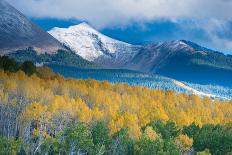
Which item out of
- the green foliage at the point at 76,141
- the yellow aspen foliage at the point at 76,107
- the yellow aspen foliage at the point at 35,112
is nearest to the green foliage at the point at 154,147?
the green foliage at the point at 76,141

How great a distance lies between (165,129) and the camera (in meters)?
136

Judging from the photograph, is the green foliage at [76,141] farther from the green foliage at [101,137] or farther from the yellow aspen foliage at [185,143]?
the yellow aspen foliage at [185,143]

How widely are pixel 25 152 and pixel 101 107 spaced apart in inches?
2382

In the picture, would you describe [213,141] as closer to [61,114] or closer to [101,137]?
[101,137]

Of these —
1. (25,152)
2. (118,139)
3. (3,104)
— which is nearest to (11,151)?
(25,152)

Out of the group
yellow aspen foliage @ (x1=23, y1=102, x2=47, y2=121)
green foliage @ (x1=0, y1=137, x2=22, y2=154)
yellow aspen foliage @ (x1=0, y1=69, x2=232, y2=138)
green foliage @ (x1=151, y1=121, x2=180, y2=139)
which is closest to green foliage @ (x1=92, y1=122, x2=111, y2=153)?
yellow aspen foliage @ (x1=0, y1=69, x2=232, y2=138)

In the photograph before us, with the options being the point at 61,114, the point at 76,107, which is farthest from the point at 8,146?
the point at 76,107

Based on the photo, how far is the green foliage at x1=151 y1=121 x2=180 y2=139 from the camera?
13475cm

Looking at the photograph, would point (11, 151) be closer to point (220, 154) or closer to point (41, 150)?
point (41, 150)

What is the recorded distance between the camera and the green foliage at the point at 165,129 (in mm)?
134750

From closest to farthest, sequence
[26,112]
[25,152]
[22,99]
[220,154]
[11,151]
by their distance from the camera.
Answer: [11,151] → [25,152] → [220,154] → [26,112] → [22,99]

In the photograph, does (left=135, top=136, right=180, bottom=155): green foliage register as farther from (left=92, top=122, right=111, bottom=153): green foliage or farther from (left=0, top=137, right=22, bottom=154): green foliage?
(left=0, top=137, right=22, bottom=154): green foliage

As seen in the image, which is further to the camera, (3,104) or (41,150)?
(3,104)

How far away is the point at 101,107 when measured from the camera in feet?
568
